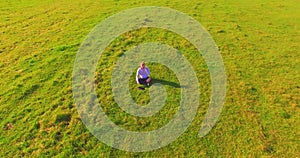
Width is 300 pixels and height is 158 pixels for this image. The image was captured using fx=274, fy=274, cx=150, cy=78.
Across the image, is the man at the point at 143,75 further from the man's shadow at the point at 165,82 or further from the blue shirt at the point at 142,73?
the man's shadow at the point at 165,82

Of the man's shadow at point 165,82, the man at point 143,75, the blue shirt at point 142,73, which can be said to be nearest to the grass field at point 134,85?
the man's shadow at point 165,82

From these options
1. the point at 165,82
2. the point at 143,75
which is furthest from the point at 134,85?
the point at 165,82

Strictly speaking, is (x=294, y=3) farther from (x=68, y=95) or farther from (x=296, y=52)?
(x=68, y=95)

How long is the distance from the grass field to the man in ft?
2.10

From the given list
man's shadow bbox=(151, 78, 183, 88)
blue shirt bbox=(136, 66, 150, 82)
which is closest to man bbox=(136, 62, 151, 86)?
blue shirt bbox=(136, 66, 150, 82)

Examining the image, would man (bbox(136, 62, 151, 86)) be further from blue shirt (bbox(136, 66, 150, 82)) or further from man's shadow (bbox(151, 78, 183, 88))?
man's shadow (bbox(151, 78, 183, 88))

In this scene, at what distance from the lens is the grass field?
1351 cm

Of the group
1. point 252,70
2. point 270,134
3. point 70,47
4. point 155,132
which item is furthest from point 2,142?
point 252,70

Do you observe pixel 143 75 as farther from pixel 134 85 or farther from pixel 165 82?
pixel 165 82

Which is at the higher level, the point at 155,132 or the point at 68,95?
the point at 68,95

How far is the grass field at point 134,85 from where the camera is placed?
44.3 feet

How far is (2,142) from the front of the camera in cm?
1307

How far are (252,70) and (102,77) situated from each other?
34.6 ft

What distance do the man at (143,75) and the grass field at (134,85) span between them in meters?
0.64
